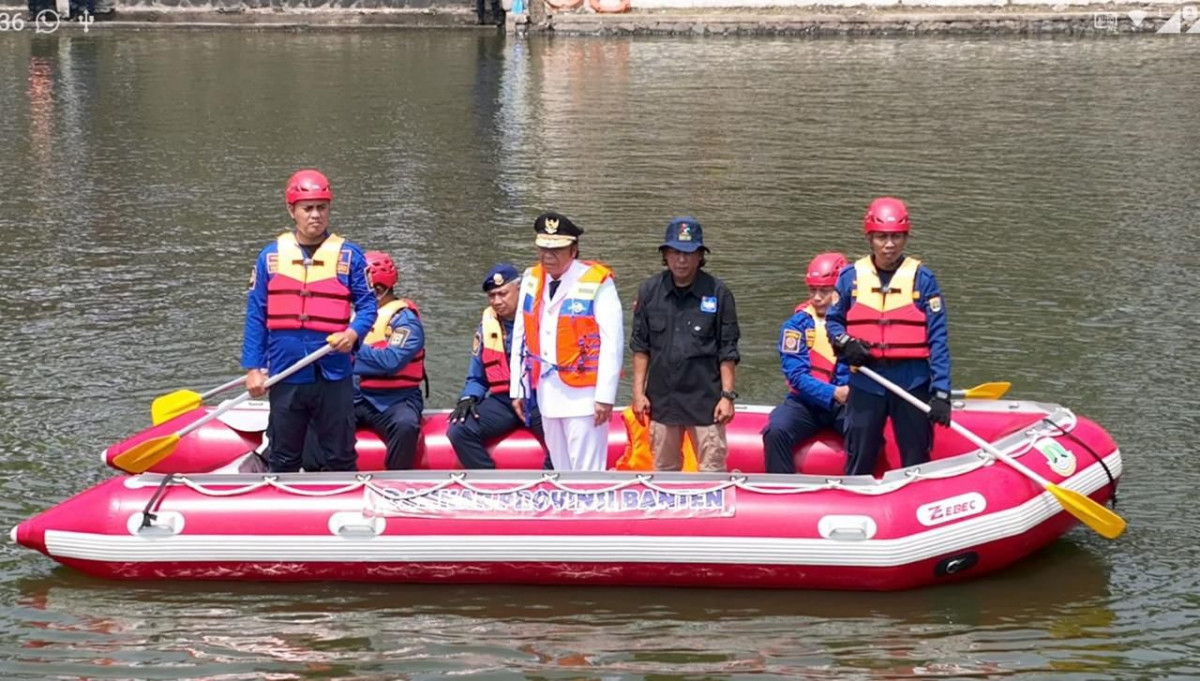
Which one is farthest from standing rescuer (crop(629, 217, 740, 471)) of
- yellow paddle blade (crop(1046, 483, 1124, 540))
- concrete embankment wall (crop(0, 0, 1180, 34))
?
concrete embankment wall (crop(0, 0, 1180, 34))

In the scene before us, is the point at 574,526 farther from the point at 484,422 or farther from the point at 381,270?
the point at 381,270

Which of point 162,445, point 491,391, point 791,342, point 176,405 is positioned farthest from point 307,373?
point 791,342

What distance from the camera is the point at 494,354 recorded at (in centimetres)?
877

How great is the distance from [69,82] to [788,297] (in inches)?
790

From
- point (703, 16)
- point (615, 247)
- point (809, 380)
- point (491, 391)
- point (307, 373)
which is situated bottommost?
point (615, 247)

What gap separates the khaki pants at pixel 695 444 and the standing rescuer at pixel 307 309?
64.6 inches

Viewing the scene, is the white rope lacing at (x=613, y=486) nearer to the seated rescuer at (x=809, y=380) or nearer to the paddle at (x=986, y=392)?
the seated rescuer at (x=809, y=380)

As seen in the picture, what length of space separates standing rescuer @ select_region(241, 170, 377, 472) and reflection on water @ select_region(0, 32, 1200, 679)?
1.07 metres

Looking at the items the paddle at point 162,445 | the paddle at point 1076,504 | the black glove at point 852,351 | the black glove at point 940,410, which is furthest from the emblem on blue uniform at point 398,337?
the black glove at point 940,410

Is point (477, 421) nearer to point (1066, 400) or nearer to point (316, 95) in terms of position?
point (1066, 400)

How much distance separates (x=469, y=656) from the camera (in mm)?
7523

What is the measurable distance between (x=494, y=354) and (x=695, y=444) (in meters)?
1.29

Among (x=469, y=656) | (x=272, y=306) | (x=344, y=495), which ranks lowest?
(x=469, y=656)

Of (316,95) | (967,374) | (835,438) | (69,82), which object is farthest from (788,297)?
(69,82)
